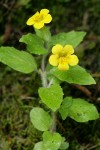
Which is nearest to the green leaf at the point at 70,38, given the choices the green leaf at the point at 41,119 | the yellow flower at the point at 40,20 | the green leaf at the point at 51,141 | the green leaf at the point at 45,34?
the green leaf at the point at 45,34

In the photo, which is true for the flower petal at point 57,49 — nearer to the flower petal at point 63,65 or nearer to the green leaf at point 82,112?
the flower petal at point 63,65

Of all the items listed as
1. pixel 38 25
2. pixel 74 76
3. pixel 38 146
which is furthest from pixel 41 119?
pixel 38 25

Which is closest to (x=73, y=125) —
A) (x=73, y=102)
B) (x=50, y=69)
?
(x=73, y=102)

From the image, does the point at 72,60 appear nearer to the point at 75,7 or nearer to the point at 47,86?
the point at 47,86

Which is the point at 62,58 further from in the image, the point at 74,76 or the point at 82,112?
the point at 82,112

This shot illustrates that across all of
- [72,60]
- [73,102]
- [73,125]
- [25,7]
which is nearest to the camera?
[72,60]

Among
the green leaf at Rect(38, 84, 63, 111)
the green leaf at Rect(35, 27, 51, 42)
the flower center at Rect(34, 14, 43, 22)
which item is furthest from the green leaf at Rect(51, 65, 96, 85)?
the flower center at Rect(34, 14, 43, 22)
